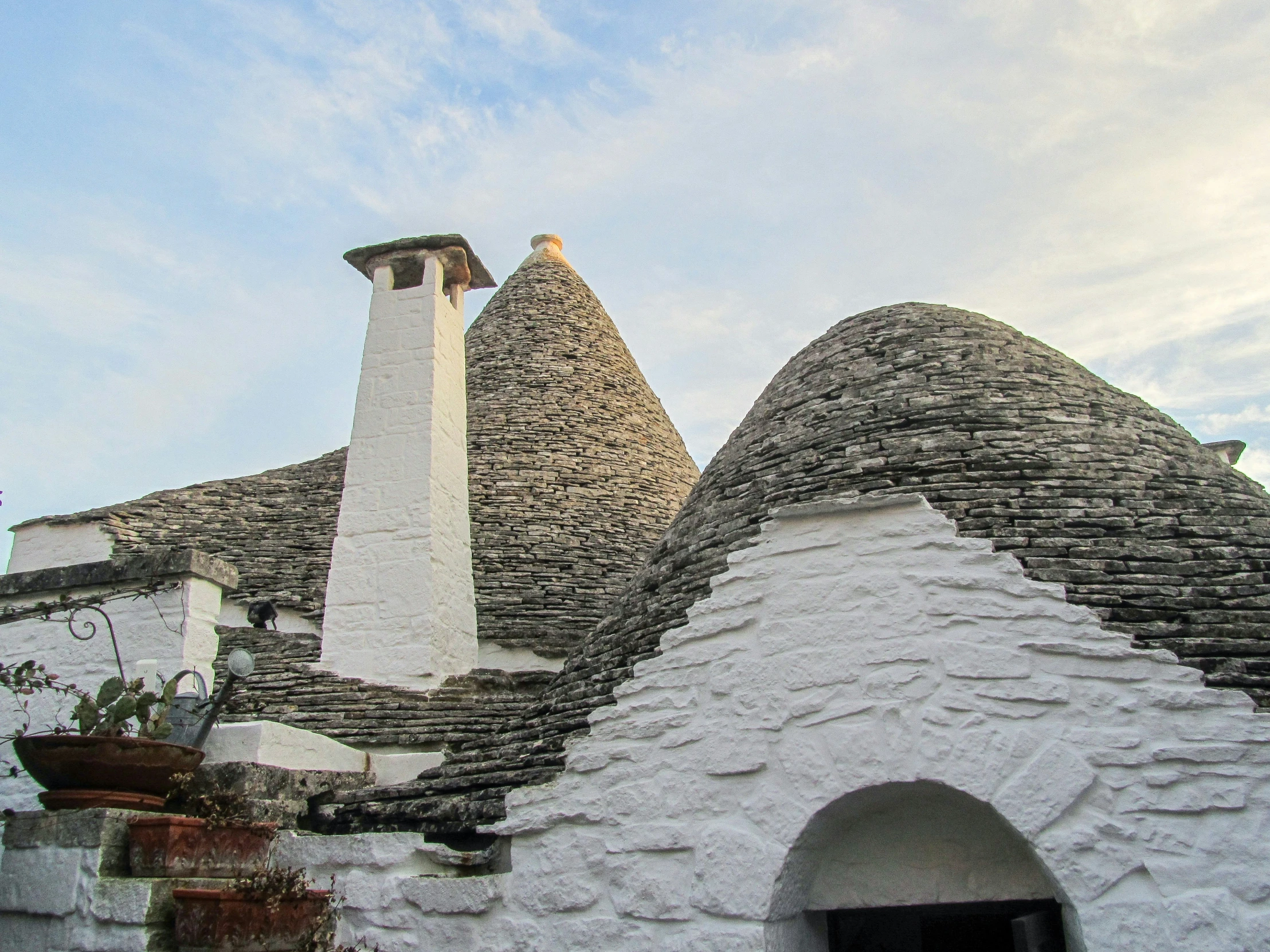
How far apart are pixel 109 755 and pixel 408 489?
Result: 3.44 metres

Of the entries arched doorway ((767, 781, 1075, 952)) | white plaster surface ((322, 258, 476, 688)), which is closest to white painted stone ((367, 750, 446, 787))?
white plaster surface ((322, 258, 476, 688))

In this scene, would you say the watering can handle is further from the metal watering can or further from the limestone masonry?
the limestone masonry

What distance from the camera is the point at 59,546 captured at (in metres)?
9.16

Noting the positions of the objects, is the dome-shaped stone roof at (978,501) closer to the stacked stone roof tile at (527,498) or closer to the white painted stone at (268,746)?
the white painted stone at (268,746)

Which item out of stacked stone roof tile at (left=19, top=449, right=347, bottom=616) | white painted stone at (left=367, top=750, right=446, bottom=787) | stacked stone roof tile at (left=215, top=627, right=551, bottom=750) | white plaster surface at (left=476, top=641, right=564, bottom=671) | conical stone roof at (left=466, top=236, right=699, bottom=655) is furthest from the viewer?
conical stone roof at (left=466, top=236, right=699, bottom=655)

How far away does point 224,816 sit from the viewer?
4.93m

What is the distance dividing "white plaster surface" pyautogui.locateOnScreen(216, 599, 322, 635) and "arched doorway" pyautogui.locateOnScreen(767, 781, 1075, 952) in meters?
4.87

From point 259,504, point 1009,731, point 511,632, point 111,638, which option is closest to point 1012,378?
point 1009,731

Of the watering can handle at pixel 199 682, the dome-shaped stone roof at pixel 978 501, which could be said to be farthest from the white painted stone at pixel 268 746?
the dome-shaped stone roof at pixel 978 501

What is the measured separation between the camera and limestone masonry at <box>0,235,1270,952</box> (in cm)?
405

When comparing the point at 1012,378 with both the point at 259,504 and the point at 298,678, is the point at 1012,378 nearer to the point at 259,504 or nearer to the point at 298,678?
the point at 298,678

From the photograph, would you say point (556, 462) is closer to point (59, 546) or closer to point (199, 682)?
point (59, 546)

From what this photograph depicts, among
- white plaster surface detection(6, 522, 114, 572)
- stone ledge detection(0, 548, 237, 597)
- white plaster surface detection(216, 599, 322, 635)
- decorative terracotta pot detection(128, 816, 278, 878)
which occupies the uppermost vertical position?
white plaster surface detection(6, 522, 114, 572)

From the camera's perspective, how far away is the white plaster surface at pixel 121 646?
5.56 metres
